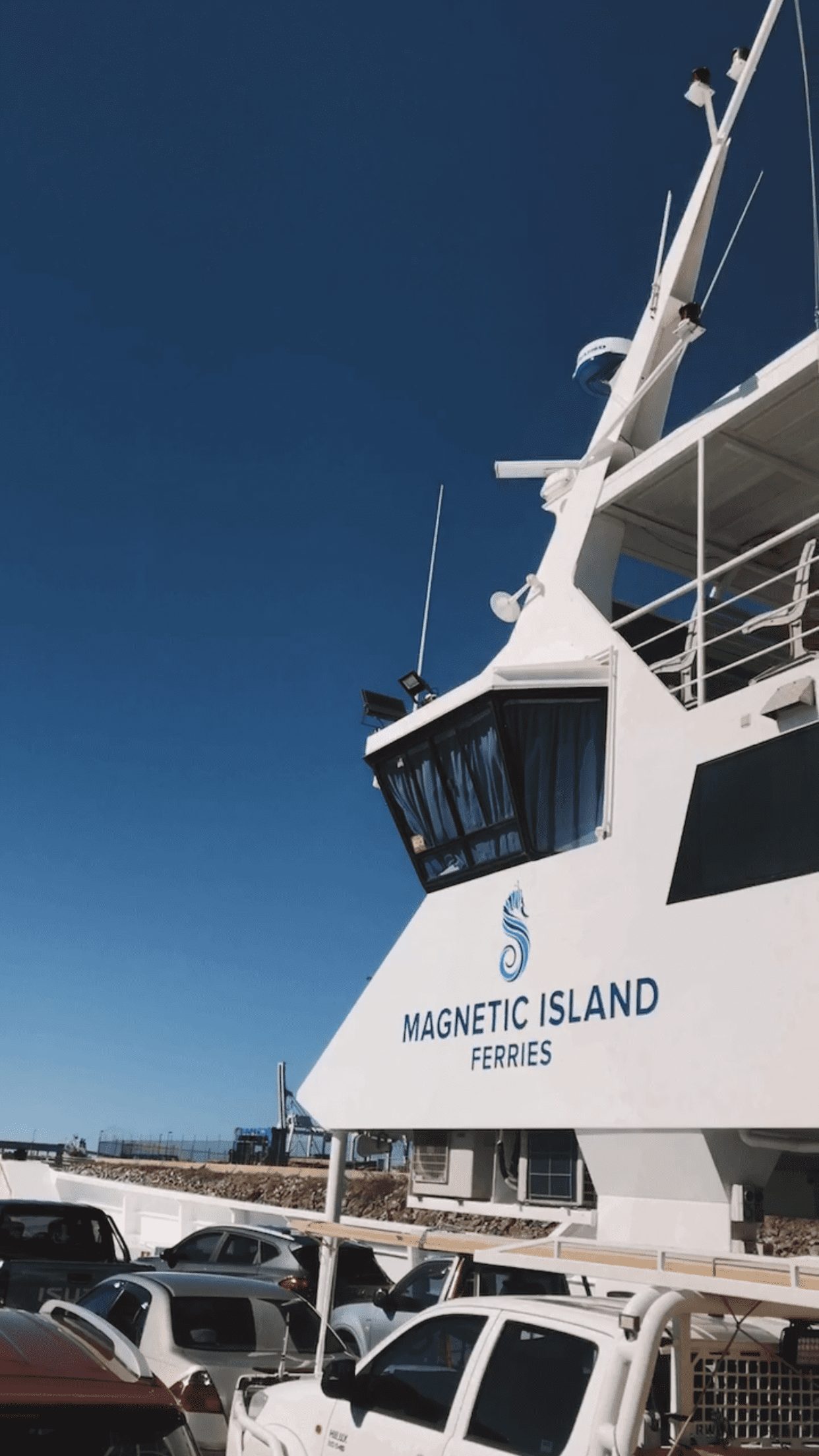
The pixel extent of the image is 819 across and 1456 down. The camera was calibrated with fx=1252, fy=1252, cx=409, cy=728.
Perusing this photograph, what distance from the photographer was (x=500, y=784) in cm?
1102

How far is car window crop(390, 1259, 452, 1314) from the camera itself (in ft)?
34.1

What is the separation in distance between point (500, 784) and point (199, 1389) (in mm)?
5235

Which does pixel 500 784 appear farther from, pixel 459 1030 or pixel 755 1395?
pixel 755 1395

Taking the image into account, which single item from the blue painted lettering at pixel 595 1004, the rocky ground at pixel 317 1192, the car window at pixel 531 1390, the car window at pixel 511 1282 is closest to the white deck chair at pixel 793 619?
the blue painted lettering at pixel 595 1004

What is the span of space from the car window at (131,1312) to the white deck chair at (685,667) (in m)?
6.06

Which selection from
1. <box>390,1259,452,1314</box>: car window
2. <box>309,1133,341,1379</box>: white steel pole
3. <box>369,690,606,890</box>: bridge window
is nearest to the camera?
<box>309,1133,341,1379</box>: white steel pole

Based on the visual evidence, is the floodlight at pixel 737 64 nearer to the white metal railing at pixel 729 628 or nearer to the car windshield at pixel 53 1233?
the white metal railing at pixel 729 628

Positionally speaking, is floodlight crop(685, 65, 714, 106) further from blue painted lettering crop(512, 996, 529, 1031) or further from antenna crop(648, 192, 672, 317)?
blue painted lettering crop(512, 996, 529, 1031)

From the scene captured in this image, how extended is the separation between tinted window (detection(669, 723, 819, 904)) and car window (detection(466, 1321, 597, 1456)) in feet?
11.6

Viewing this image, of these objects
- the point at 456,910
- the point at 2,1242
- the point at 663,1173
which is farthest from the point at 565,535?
the point at 2,1242

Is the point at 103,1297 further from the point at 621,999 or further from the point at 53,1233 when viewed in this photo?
the point at 621,999

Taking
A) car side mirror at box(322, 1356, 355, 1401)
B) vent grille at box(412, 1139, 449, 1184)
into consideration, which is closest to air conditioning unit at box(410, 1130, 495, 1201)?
vent grille at box(412, 1139, 449, 1184)

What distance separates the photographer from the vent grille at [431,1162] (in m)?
11.0

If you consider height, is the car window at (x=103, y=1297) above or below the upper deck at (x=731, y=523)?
below
